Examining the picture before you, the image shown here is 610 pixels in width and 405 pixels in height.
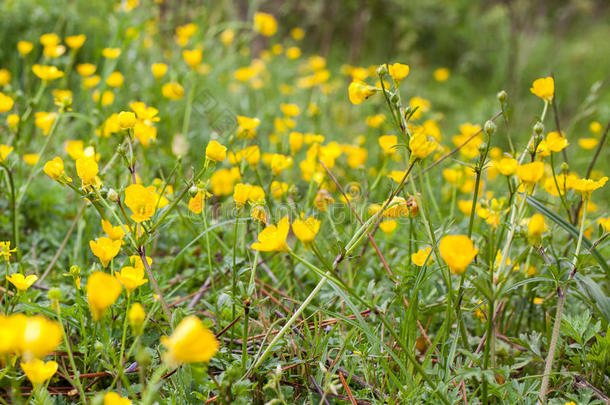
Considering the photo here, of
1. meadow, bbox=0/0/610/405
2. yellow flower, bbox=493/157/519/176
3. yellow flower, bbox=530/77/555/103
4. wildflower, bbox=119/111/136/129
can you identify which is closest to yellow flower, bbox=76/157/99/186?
meadow, bbox=0/0/610/405

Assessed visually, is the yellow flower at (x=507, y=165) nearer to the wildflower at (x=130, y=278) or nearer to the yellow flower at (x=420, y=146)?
the yellow flower at (x=420, y=146)

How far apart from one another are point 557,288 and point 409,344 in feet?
0.95

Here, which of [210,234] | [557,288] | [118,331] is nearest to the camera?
[557,288]

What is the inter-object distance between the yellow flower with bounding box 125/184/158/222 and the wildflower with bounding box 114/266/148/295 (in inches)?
4.0

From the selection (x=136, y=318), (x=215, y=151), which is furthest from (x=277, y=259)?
(x=136, y=318)

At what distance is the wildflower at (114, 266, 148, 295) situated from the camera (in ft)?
2.64

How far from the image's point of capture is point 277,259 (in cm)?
144

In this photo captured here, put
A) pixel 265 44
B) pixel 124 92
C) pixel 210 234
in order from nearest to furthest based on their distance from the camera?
pixel 210 234 → pixel 124 92 → pixel 265 44

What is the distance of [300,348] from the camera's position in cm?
99

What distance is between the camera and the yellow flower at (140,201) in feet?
2.96

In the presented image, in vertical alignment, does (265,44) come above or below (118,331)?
above

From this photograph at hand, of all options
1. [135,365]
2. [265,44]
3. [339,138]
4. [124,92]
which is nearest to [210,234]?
[135,365]

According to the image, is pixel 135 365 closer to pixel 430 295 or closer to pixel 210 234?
pixel 210 234

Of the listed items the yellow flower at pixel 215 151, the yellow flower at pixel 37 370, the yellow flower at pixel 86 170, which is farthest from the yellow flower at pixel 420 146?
the yellow flower at pixel 37 370
